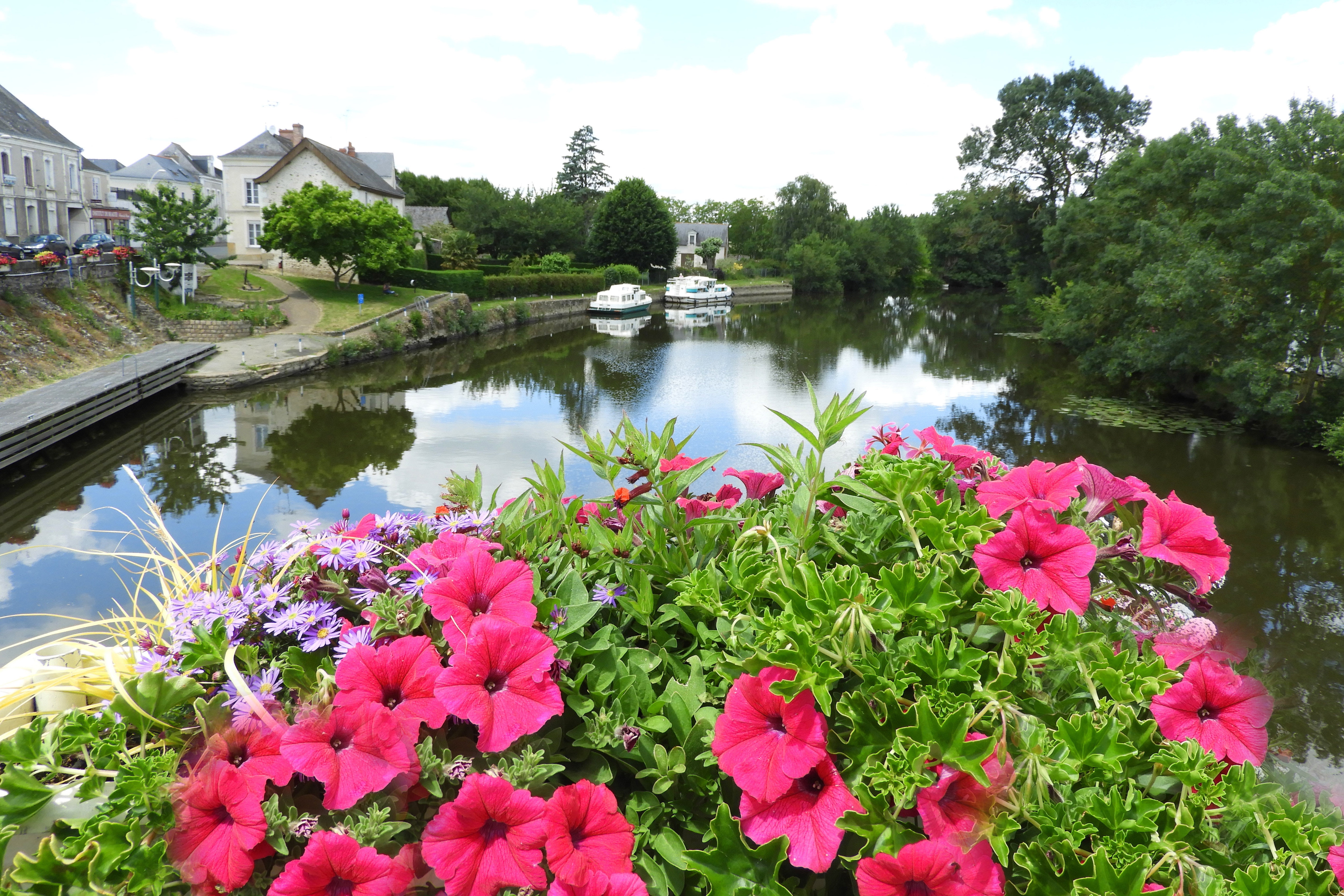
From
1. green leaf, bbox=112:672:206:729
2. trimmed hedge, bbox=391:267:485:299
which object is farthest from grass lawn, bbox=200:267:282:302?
green leaf, bbox=112:672:206:729

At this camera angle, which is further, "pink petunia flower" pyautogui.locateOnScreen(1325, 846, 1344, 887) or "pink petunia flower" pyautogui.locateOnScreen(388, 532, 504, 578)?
"pink petunia flower" pyautogui.locateOnScreen(388, 532, 504, 578)

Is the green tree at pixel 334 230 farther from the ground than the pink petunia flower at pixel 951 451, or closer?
farther from the ground

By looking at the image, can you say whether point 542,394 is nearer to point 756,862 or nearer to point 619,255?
point 756,862

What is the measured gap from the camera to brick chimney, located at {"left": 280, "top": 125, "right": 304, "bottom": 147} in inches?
1626

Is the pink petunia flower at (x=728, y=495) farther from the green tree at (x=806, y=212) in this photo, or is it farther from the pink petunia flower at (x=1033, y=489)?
the green tree at (x=806, y=212)

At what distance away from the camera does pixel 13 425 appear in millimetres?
11820

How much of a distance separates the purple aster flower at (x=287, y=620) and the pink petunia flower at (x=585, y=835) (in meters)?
0.41

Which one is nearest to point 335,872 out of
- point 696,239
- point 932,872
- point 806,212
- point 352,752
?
point 352,752

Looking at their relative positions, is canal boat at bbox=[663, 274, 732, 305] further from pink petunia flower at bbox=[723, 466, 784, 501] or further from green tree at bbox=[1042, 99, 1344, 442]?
pink petunia flower at bbox=[723, 466, 784, 501]

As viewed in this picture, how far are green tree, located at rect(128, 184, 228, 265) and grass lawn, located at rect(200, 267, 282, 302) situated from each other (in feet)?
3.66

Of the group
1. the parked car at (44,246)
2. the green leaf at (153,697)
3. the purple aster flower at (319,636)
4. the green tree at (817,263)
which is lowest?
the green leaf at (153,697)

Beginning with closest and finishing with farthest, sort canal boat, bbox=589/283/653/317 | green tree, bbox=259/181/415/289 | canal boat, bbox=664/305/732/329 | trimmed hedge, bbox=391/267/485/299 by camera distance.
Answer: green tree, bbox=259/181/415/289, trimmed hedge, bbox=391/267/485/299, canal boat, bbox=664/305/732/329, canal boat, bbox=589/283/653/317

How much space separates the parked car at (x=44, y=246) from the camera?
82.8 ft

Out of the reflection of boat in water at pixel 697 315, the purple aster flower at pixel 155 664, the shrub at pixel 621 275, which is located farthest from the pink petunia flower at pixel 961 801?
the shrub at pixel 621 275
